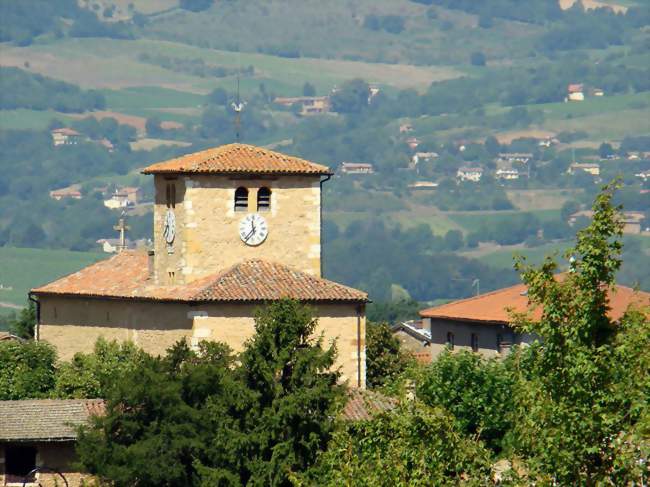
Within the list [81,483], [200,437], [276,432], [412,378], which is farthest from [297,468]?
[412,378]

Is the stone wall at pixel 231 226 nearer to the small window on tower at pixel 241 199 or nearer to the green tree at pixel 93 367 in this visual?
the small window on tower at pixel 241 199

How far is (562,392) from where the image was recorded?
105 ft

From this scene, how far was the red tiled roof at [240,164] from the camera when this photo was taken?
203 feet

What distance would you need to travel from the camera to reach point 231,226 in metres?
62.1

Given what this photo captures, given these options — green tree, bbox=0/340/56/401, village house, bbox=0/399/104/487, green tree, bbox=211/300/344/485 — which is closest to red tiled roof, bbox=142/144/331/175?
green tree, bbox=0/340/56/401

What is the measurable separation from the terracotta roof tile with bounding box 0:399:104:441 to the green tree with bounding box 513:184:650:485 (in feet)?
69.9

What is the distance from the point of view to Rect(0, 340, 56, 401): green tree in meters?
61.8

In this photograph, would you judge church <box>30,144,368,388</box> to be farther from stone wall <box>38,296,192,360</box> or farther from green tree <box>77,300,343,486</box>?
green tree <box>77,300,343,486</box>

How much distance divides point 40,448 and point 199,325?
7063mm

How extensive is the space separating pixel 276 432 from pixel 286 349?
8.58 ft

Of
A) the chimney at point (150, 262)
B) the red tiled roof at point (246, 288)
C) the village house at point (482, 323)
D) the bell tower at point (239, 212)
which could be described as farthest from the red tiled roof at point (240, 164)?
the village house at point (482, 323)

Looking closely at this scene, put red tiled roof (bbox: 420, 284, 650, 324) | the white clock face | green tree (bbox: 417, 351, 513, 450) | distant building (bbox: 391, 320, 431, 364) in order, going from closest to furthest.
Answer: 1. green tree (bbox: 417, 351, 513, 450)
2. the white clock face
3. red tiled roof (bbox: 420, 284, 650, 324)
4. distant building (bbox: 391, 320, 431, 364)

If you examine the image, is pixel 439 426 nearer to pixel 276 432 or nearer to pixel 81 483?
pixel 276 432

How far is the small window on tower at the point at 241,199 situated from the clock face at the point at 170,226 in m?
1.90
